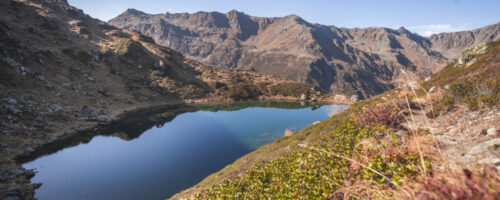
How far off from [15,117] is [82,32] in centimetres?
8194

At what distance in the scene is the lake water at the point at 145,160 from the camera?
1991cm

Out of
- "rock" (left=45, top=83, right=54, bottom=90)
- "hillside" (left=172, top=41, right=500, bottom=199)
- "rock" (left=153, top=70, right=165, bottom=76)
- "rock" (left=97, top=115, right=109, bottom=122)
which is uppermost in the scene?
"rock" (left=153, top=70, right=165, bottom=76)

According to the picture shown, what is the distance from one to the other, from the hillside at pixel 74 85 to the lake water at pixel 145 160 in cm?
261

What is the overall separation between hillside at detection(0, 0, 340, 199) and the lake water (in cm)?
261

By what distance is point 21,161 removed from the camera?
2219cm

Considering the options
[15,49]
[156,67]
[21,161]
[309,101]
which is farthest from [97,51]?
[309,101]

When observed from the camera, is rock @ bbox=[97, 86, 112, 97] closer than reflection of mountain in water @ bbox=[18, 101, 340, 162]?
No

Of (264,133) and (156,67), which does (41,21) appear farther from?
(264,133)

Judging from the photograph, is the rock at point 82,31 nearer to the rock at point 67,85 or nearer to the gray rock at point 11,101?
the rock at point 67,85

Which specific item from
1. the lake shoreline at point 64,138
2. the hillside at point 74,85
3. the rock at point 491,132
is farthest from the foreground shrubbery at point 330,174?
the lake shoreline at point 64,138

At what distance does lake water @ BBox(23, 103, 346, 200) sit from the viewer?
65.3 ft

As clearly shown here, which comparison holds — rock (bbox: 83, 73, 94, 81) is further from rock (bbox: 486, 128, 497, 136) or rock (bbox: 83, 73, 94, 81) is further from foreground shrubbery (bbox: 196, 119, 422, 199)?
rock (bbox: 486, 128, 497, 136)

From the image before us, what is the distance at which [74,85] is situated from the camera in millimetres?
49688

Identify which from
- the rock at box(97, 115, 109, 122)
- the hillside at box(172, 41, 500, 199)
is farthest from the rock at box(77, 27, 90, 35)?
the hillside at box(172, 41, 500, 199)
